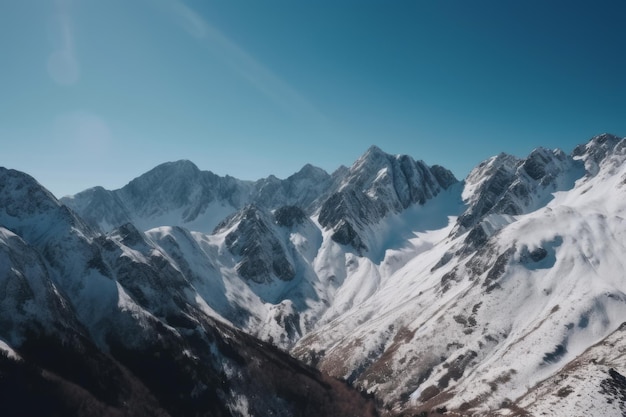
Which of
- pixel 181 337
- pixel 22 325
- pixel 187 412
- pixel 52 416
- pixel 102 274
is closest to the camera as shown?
pixel 52 416

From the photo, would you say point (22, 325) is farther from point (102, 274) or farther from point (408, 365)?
point (408, 365)

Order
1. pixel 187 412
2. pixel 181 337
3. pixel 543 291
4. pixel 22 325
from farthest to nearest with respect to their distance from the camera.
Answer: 1. pixel 543 291
2. pixel 181 337
3. pixel 187 412
4. pixel 22 325

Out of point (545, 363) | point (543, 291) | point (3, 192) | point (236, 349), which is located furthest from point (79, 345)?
point (543, 291)

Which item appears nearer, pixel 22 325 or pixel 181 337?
pixel 22 325

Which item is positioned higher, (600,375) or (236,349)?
(236,349)

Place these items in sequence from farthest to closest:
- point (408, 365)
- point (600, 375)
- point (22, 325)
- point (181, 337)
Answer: point (408, 365)
point (181, 337)
point (22, 325)
point (600, 375)

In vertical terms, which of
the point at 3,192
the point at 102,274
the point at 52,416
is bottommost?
the point at 52,416

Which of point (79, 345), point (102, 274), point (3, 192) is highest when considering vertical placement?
point (3, 192)

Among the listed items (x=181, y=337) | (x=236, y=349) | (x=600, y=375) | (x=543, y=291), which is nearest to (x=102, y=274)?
(x=181, y=337)

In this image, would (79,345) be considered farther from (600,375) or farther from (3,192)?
(600,375)
